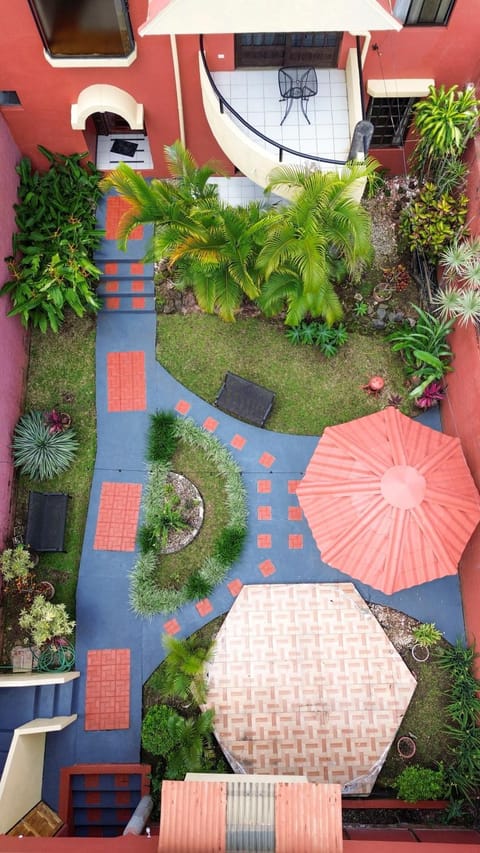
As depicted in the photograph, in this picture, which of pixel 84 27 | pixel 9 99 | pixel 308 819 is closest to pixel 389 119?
pixel 84 27

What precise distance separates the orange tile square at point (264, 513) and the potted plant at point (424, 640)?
12.9 feet

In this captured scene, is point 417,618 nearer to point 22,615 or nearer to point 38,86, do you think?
point 22,615

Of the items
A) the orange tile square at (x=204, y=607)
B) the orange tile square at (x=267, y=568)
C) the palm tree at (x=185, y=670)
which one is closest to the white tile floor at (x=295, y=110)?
the orange tile square at (x=267, y=568)

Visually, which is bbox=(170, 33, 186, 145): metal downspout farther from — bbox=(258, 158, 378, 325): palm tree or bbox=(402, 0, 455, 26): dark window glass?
bbox=(402, 0, 455, 26): dark window glass

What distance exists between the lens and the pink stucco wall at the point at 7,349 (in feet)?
44.4

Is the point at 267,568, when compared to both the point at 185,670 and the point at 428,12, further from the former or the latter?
the point at 428,12

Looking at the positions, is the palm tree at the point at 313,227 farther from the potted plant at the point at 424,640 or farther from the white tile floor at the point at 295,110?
the potted plant at the point at 424,640

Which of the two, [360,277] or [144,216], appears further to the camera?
[360,277]

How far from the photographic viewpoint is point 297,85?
13.2 m

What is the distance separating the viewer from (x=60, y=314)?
46.2ft

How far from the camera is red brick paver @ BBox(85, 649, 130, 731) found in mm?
12742

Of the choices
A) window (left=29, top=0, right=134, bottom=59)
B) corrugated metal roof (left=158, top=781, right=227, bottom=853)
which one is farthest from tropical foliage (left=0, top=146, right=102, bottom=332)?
corrugated metal roof (left=158, top=781, right=227, bottom=853)

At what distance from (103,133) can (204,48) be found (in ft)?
13.4

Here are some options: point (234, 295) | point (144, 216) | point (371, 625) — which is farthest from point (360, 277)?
point (371, 625)
